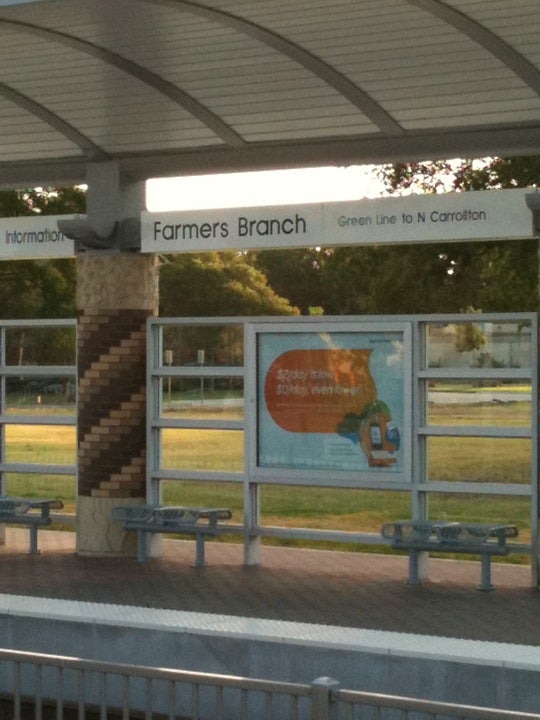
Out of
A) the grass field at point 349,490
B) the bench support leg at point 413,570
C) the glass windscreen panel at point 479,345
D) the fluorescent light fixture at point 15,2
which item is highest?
the fluorescent light fixture at point 15,2

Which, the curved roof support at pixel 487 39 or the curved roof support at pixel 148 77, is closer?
the curved roof support at pixel 487 39

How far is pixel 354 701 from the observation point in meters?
5.73

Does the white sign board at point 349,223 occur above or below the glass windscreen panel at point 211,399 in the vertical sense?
above

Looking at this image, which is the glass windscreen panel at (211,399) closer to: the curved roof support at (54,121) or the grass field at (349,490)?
the grass field at (349,490)

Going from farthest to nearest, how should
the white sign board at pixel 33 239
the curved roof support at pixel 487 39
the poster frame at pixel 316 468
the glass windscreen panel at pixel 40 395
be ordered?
1. the glass windscreen panel at pixel 40 395
2. the white sign board at pixel 33 239
3. the poster frame at pixel 316 468
4. the curved roof support at pixel 487 39

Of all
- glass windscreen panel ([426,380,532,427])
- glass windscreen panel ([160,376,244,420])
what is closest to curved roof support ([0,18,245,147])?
glass windscreen panel ([160,376,244,420])

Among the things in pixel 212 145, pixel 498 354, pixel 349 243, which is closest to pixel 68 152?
pixel 212 145

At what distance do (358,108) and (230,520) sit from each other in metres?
3.80

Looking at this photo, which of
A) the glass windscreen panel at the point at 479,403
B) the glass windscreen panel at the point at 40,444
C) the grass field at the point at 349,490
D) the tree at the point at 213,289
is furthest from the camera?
the tree at the point at 213,289

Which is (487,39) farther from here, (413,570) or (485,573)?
→ (413,570)

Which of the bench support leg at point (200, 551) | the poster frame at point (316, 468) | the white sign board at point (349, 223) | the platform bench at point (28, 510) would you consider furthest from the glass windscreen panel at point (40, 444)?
the white sign board at point (349, 223)

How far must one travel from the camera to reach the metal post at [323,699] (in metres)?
5.77

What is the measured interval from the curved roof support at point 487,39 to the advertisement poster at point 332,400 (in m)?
2.68

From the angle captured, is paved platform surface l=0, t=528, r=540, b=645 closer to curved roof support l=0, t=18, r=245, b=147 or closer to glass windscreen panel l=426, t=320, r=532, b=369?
glass windscreen panel l=426, t=320, r=532, b=369
